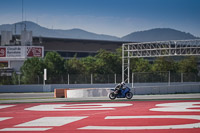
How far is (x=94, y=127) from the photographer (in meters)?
13.9

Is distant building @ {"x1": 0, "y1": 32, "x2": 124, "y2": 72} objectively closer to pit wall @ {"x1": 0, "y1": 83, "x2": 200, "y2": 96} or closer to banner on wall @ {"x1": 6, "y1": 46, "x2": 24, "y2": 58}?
banner on wall @ {"x1": 6, "y1": 46, "x2": 24, "y2": 58}

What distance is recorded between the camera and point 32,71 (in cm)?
6069

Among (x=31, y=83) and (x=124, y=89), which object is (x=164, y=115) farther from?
(x=31, y=83)

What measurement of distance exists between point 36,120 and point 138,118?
424 centimetres

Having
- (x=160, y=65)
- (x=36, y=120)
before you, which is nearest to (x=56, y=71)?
(x=160, y=65)

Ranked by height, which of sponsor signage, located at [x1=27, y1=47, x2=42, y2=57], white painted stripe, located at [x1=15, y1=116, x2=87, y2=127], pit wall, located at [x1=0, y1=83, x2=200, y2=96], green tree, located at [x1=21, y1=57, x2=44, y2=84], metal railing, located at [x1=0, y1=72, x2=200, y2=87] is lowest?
white painted stripe, located at [x1=15, y1=116, x2=87, y2=127]

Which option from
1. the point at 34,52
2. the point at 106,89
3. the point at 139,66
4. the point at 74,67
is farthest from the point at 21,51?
the point at 106,89

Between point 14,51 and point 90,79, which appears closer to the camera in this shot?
point 90,79

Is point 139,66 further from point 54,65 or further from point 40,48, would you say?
point 40,48

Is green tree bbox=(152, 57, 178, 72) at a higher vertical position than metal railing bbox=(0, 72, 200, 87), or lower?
higher

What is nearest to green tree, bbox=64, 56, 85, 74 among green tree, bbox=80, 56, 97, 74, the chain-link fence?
green tree, bbox=80, 56, 97, 74

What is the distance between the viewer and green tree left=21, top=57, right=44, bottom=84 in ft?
181

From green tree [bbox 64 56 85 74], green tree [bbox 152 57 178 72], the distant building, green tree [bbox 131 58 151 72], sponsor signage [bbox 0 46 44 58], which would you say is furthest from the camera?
green tree [bbox 152 57 178 72]

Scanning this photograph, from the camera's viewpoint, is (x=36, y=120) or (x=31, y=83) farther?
(x=31, y=83)
